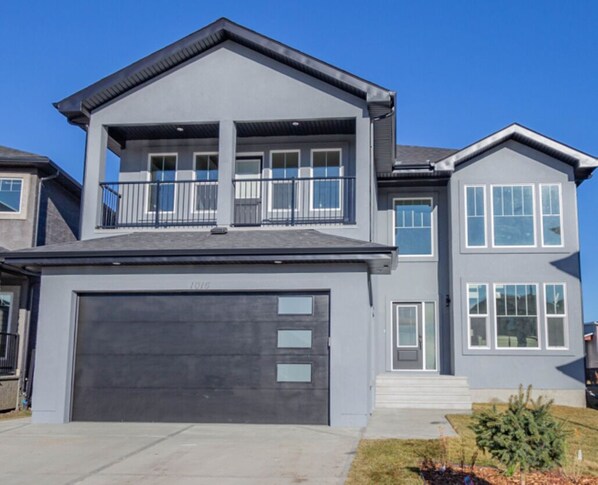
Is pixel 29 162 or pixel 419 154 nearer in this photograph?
pixel 29 162

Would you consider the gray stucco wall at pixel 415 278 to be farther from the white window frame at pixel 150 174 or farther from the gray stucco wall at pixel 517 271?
the white window frame at pixel 150 174

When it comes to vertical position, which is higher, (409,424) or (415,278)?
(415,278)

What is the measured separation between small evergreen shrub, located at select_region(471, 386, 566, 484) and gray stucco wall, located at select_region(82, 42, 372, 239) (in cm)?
731

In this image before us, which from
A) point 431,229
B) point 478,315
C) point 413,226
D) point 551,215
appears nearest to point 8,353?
point 413,226

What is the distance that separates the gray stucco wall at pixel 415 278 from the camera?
58.3ft

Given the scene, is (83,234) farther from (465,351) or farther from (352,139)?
(465,351)

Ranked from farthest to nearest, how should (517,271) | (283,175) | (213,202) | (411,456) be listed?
(517,271), (283,175), (213,202), (411,456)

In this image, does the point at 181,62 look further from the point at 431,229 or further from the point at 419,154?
the point at 431,229

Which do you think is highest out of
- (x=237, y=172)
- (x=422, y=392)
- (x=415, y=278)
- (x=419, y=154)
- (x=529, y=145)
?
(x=419, y=154)

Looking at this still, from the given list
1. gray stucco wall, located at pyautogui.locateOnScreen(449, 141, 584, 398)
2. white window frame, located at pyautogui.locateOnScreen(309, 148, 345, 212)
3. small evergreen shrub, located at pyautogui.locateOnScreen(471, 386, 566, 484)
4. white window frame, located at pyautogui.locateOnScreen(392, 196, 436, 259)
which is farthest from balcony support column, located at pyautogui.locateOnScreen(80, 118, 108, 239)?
small evergreen shrub, located at pyautogui.locateOnScreen(471, 386, 566, 484)

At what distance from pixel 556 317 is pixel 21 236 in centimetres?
1393

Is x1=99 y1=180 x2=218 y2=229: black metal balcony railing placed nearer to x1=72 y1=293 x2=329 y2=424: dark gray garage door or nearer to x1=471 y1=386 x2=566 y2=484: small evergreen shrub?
x1=72 y1=293 x2=329 y2=424: dark gray garage door

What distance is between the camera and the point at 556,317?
16859mm

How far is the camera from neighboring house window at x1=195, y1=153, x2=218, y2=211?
15.1m
